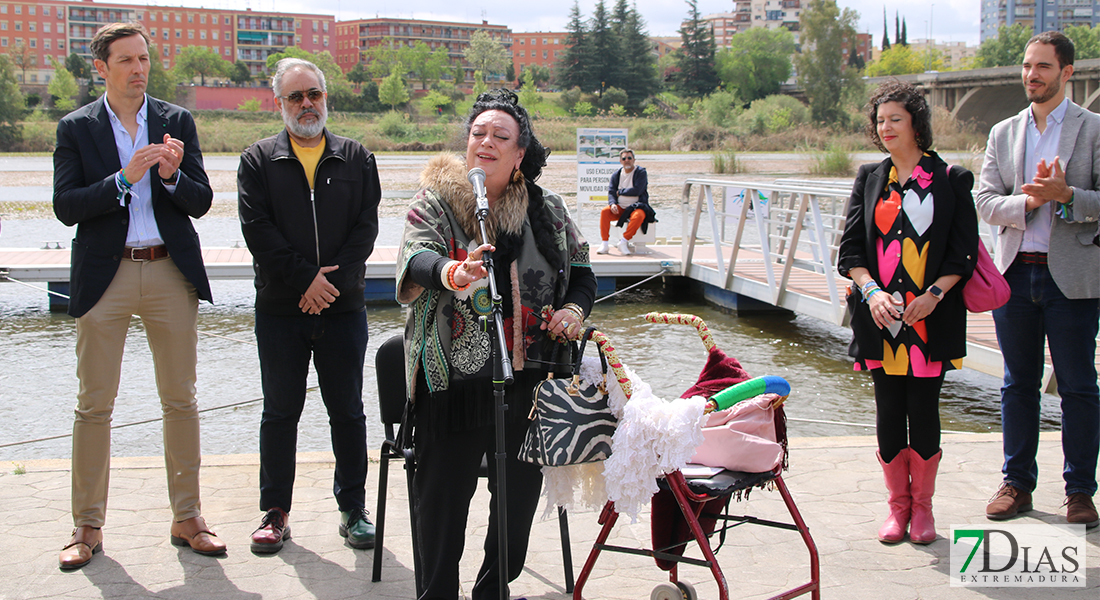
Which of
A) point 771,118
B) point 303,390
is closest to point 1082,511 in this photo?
point 303,390

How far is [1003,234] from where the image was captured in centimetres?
376

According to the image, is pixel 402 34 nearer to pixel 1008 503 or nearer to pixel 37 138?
pixel 37 138

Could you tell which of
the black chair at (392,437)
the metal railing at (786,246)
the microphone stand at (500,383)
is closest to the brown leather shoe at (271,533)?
the black chair at (392,437)

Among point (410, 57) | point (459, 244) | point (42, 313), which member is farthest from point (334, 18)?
point (459, 244)

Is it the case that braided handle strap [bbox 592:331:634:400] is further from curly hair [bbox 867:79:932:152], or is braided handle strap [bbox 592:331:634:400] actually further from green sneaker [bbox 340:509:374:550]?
curly hair [bbox 867:79:932:152]

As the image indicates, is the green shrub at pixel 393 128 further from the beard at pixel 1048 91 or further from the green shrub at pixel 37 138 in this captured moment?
the beard at pixel 1048 91

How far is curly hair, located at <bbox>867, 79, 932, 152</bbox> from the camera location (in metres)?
3.39

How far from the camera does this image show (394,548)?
3.37m

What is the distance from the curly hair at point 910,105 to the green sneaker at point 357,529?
97.2 inches

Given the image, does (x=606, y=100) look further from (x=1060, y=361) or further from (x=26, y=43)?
(x=26, y=43)

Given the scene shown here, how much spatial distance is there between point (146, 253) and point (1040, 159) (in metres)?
3.54

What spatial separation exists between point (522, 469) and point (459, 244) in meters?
0.72

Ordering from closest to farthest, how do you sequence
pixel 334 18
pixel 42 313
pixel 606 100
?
1. pixel 42 313
2. pixel 606 100
3. pixel 334 18

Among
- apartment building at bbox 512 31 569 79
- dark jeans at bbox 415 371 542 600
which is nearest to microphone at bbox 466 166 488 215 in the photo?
dark jeans at bbox 415 371 542 600
